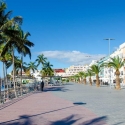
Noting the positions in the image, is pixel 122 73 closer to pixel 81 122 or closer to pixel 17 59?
pixel 17 59

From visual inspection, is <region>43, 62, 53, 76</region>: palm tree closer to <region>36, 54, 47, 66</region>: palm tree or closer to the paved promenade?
<region>36, 54, 47, 66</region>: palm tree

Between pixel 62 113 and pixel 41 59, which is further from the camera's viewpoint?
pixel 41 59

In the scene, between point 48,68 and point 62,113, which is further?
point 48,68

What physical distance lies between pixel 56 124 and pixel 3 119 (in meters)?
2.46

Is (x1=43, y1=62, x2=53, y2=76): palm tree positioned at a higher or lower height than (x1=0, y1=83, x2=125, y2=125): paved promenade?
higher

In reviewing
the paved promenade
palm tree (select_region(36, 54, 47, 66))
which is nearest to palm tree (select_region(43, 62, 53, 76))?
palm tree (select_region(36, 54, 47, 66))

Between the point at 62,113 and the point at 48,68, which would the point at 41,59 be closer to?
the point at 48,68

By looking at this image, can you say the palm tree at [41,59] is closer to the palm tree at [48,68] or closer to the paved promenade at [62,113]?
the palm tree at [48,68]

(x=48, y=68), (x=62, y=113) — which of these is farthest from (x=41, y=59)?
(x=62, y=113)

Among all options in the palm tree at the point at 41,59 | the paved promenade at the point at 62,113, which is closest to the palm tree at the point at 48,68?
the palm tree at the point at 41,59

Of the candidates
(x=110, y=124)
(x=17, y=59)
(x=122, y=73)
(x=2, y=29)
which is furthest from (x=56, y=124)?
(x=122, y=73)

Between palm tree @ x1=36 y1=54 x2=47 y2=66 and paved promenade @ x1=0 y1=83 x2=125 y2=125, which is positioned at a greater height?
palm tree @ x1=36 y1=54 x2=47 y2=66

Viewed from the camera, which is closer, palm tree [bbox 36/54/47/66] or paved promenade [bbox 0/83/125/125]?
paved promenade [bbox 0/83/125/125]

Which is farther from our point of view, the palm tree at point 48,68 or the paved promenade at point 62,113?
the palm tree at point 48,68
